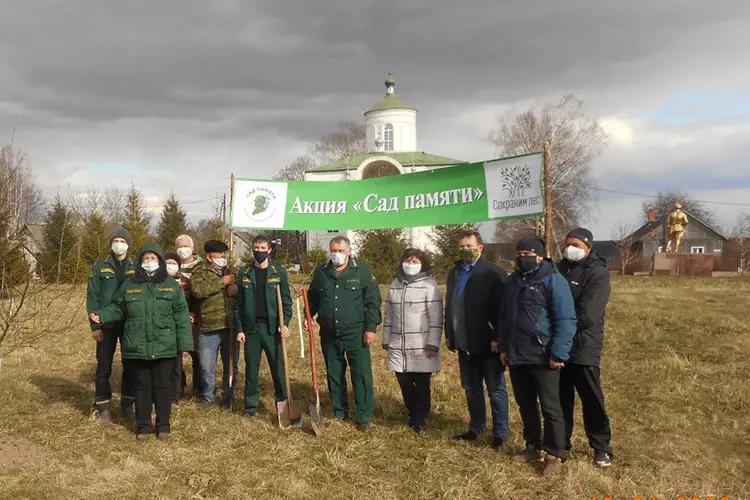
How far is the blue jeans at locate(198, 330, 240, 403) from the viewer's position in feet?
22.0

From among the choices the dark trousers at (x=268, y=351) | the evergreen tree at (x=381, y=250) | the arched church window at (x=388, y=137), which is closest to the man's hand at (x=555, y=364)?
the dark trousers at (x=268, y=351)

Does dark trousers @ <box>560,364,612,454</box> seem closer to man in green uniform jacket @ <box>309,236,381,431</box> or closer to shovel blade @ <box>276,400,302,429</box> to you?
man in green uniform jacket @ <box>309,236,381,431</box>

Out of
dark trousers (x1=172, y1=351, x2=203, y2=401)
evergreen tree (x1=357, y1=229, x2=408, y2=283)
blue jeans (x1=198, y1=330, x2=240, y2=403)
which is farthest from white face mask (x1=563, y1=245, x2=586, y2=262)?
evergreen tree (x1=357, y1=229, x2=408, y2=283)

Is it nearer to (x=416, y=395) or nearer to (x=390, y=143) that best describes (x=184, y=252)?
(x=416, y=395)

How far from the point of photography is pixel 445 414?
6602 millimetres

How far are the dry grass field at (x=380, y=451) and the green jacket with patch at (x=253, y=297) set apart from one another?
3.17 feet

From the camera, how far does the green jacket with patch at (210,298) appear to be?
6.54 meters

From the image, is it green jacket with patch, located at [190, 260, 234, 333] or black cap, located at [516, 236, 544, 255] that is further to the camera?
green jacket with patch, located at [190, 260, 234, 333]

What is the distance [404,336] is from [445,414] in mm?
1356

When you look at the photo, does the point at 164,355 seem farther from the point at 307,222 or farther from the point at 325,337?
the point at 307,222

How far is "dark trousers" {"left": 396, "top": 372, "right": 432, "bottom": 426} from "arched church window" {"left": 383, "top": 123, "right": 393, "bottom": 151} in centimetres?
3557

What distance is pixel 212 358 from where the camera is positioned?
6.73m

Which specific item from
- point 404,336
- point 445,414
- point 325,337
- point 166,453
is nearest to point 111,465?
point 166,453

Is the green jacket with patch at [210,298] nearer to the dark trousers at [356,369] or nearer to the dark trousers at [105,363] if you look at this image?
the dark trousers at [105,363]
